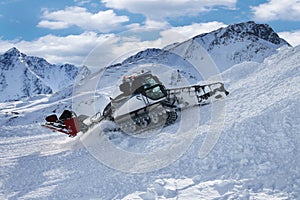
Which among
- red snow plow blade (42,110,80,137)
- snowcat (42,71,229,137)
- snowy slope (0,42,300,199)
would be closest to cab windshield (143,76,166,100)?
snowcat (42,71,229,137)

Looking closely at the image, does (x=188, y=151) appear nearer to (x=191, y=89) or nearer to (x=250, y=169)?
(x=250, y=169)

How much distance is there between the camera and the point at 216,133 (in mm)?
10586

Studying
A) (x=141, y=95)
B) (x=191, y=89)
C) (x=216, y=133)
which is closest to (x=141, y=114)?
(x=141, y=95)

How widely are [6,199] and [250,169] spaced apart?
262 inches

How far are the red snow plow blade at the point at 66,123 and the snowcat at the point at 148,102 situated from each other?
1.03 meters

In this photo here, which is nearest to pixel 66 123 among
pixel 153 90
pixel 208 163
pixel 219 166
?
pixel 153 90

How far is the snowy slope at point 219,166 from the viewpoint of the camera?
7.69m

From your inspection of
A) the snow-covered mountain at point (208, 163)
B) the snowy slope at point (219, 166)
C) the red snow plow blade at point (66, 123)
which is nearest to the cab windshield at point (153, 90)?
the snow-covered mountain at point (208, 163)

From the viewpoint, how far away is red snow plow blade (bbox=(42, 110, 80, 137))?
1681 centimetres

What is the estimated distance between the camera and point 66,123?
666 inches

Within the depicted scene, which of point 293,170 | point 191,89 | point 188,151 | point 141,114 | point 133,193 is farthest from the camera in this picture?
point 191,89

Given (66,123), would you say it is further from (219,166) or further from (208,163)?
(219,166)

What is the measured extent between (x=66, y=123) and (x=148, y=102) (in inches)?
192

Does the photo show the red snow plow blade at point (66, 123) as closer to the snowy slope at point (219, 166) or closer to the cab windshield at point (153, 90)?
the snowy slope at point (219, 166)
